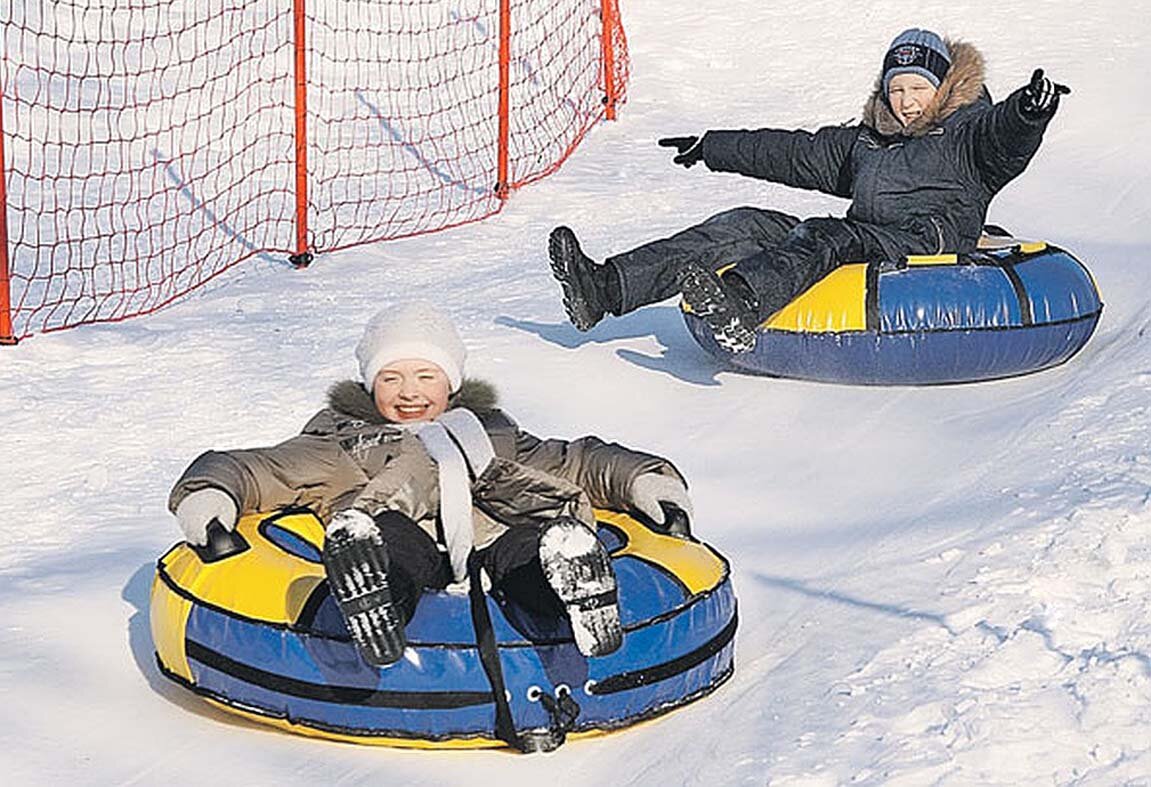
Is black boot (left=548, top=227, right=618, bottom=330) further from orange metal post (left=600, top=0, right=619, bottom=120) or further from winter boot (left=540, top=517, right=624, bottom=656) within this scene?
orange metal post (left=600, top=0, right=619, bottom=120)

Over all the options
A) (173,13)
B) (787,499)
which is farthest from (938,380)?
(173,13)

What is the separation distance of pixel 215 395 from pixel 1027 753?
134 inches

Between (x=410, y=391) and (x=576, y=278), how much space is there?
212 cm

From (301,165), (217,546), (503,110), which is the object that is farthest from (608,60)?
(217,546)

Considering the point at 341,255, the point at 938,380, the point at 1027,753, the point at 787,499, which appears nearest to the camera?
the point at 1027,753

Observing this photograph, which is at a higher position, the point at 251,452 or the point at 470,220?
the point at 251,452

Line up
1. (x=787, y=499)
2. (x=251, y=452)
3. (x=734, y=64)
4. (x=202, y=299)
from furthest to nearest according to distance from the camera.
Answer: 1. (x=734, y=64)
2. (x=202, y=299)
3. (x=787, y=499)
4. (x=251, y=452)

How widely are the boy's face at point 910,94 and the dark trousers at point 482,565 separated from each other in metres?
3.10

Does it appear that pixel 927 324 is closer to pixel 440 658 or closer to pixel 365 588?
pixel 440 658

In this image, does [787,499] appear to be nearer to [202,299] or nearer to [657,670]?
[657,670]

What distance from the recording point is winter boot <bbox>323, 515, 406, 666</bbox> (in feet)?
10.8

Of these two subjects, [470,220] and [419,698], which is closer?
[419,698]

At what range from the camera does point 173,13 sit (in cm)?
1183

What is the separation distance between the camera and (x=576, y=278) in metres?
6.05
